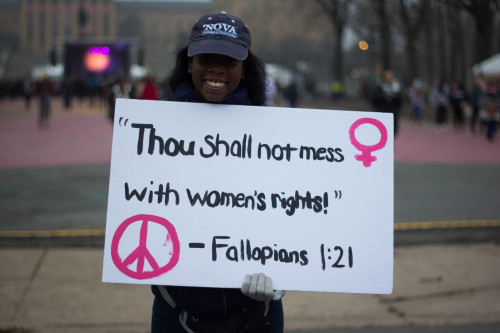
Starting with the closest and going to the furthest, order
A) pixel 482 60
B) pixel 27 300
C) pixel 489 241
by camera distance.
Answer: pixel 27 300, pixel 489 241, pixel 482 60

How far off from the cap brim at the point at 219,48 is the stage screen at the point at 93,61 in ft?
112

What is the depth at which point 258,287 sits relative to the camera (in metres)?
2.15

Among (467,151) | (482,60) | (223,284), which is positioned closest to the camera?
(223,284)

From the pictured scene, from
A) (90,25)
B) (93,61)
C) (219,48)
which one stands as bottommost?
(219,48)

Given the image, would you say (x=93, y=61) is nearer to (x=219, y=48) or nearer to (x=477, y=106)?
(x=477, y=106)

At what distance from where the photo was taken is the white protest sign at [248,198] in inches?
90.3

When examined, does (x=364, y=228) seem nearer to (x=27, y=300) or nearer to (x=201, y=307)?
(x=201, y=307)

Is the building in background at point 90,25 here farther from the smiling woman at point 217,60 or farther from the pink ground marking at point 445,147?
the smiling woman at point 217,60

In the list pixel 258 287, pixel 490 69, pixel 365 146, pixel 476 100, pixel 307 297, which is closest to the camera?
pixel 258 287

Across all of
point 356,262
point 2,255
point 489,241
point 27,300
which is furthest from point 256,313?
point 489,241

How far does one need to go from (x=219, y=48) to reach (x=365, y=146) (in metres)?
0.66

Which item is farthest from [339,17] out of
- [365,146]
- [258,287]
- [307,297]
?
[258,287]

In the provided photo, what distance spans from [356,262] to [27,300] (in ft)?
11.0

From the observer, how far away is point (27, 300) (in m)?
4.85
